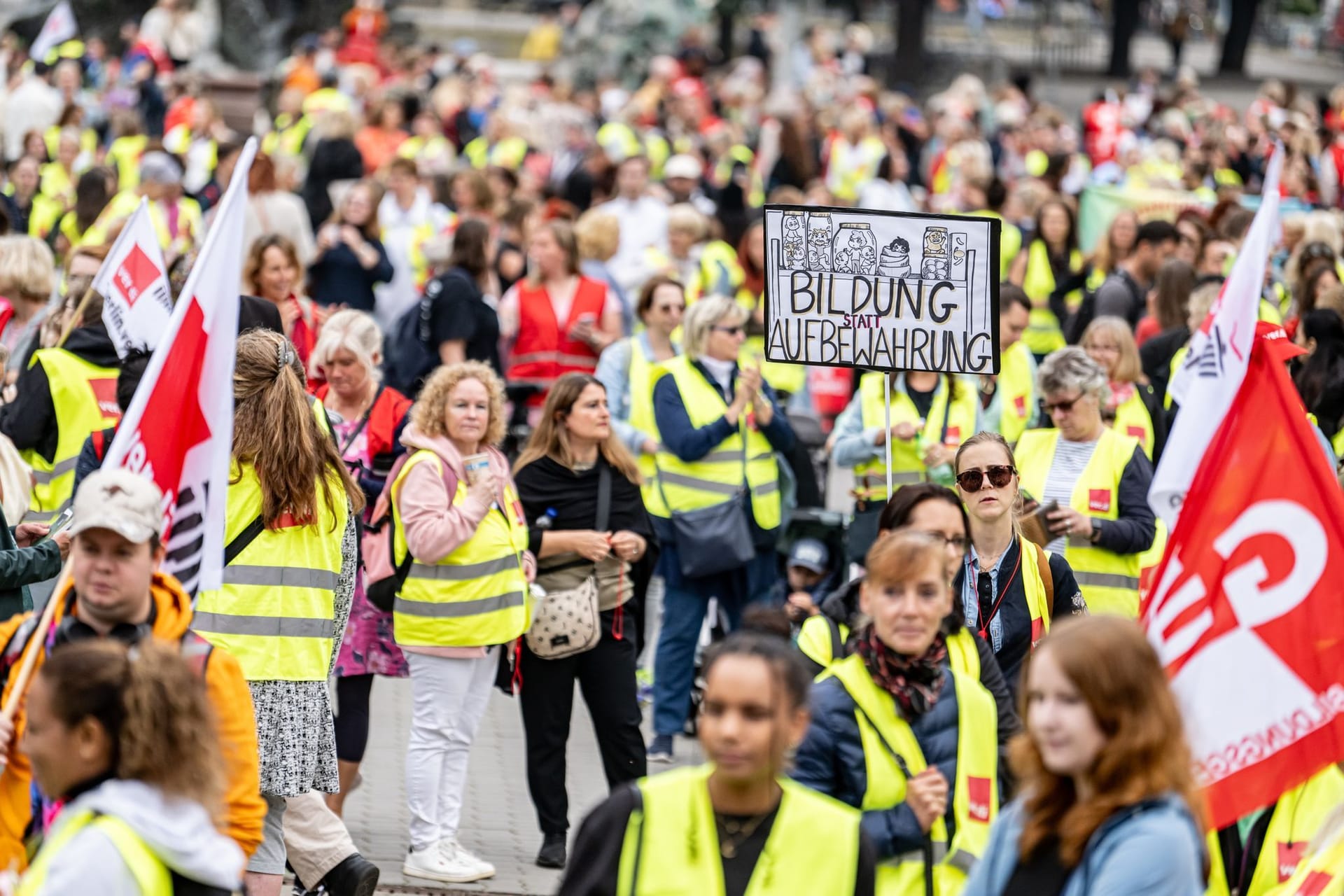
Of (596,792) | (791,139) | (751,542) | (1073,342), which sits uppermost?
(791,139)

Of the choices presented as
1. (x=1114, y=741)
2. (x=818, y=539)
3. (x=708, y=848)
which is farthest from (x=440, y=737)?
(x=1114, y=741)

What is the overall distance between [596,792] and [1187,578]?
4.21 metres

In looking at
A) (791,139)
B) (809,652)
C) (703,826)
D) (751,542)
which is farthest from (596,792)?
(791,139)

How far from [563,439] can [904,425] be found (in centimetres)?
162

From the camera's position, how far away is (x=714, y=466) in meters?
9.13

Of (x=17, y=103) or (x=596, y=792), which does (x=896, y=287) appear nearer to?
(x=596, y=792)

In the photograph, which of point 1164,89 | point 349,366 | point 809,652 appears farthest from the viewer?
point 1164,89

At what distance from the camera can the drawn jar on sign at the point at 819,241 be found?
23.9 feet

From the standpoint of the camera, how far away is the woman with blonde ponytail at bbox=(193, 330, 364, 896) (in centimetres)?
611

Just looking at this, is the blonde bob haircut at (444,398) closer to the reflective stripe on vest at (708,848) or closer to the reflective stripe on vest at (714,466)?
the reflective stripe on vest at (714,466)

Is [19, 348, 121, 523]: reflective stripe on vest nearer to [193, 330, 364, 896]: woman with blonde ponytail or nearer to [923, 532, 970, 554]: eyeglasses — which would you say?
[193, 330, 364, 896]: woman with blonde ponytail

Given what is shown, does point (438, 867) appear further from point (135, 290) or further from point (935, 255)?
point (935, 255)

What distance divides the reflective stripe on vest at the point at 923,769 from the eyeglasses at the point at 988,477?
1.50m

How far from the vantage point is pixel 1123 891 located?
3.55 m
